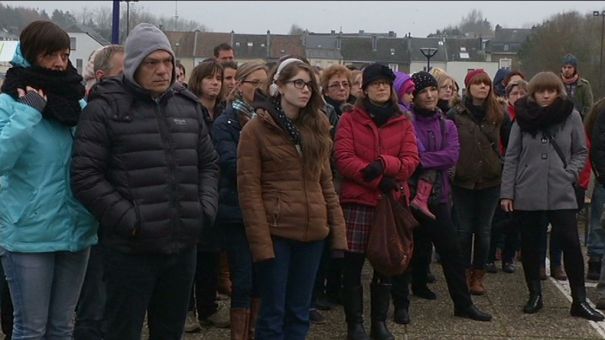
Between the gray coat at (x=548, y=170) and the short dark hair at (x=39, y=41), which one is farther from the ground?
the short dark hair at (x=39, y=41)

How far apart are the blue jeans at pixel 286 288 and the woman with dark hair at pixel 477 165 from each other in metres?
2.41

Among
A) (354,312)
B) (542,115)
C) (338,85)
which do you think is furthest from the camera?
(338,85)

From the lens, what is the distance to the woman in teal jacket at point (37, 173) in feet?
12.1

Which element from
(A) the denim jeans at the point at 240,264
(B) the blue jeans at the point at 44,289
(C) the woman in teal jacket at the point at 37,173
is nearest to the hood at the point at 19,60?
(C) the woman in teal jacket at the point at 37,173

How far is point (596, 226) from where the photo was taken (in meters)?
7.78

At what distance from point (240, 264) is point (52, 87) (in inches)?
73.9

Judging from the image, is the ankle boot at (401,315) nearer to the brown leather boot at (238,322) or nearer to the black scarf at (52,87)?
the brown leather boot at (238,322)

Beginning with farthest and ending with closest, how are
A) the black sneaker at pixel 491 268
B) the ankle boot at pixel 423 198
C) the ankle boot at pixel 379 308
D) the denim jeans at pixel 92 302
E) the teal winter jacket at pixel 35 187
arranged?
the black sneaker at pixel 491 268 → the ankle boot at pixel 423 198 → the ankle boot at pixel 379 308 → the denim jeans at pixel 92 302 → the teal winter jacket at pixel 35 187

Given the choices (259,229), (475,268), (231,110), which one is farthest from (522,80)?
(259,229)

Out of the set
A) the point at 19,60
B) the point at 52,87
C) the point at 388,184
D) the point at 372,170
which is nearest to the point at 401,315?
the point at 388,184

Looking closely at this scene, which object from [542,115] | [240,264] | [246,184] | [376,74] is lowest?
[240,264]

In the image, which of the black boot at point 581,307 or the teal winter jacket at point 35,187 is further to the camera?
the black boot at point 581,307

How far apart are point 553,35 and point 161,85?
1975 inches

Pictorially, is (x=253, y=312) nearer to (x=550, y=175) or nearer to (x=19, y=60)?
(x=19, y=60)
